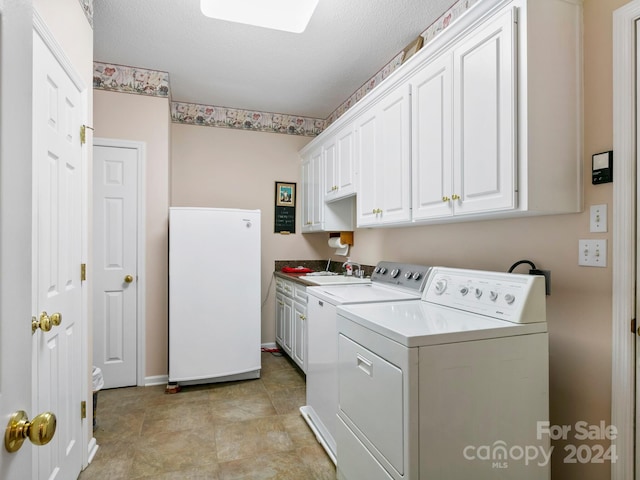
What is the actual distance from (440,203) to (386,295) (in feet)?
2.28

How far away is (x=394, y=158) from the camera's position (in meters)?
2.33

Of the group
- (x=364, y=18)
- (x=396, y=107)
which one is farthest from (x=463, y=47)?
(x=364, y=18)

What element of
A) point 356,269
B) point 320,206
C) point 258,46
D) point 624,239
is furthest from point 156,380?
point 624,239

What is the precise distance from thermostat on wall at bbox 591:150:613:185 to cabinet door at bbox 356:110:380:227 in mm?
1272

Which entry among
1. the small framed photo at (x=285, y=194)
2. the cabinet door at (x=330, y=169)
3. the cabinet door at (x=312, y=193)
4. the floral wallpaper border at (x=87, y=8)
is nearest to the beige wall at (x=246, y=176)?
the small framed photo at (x=285, y=194)

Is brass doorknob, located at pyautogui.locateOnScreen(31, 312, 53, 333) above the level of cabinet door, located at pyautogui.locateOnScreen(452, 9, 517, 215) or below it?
below

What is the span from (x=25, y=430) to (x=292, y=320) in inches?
117

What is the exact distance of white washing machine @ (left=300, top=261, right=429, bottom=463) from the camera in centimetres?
210

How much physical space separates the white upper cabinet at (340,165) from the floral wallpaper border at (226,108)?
0.56 m

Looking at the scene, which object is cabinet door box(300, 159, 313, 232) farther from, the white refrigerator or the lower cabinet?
the white refrigerator

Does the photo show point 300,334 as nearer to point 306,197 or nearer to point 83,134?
point 306,197

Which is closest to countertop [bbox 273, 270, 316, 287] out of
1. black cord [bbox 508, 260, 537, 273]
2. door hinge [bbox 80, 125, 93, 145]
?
black cord [bbox 508, 260, 537, 273]

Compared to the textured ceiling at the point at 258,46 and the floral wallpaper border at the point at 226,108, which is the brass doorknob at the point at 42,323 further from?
Answer: the textured ceiling at the point at 258,46

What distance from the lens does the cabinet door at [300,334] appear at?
10.3 ft
